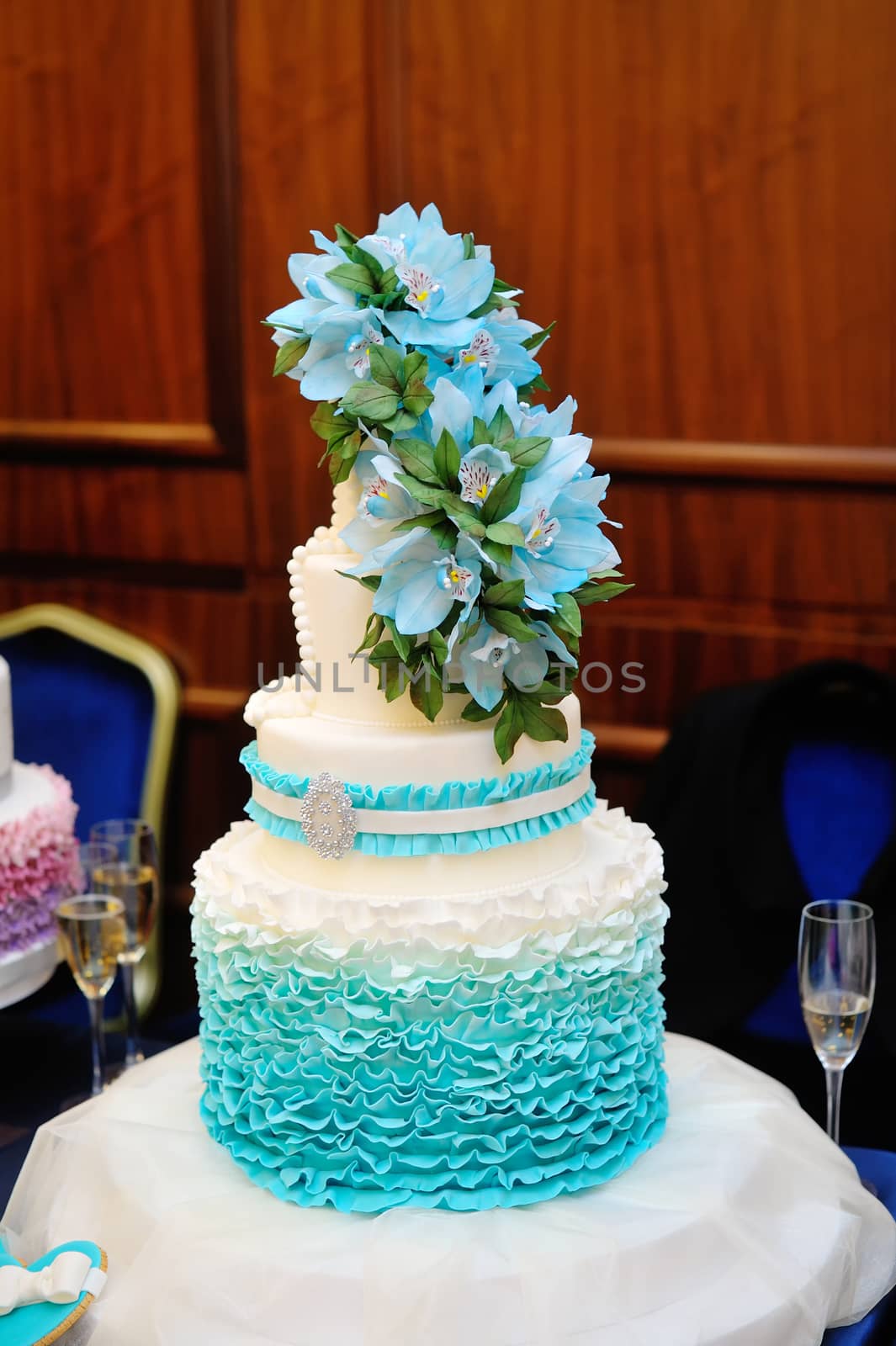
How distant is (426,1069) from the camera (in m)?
1.48

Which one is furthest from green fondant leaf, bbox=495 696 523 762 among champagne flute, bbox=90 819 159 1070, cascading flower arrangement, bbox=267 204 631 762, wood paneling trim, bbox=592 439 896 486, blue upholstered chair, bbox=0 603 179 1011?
blue upholstered chair, bbox=0 603 179 1011

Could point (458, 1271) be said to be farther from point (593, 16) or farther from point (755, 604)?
point (593, 16)

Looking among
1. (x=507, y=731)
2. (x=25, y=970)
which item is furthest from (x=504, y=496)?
(x=25, y=970)

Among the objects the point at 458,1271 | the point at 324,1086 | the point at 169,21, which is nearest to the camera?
the point at 458,1271

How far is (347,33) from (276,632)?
1.18 metres

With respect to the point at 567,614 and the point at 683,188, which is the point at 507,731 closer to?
the point at 567,614

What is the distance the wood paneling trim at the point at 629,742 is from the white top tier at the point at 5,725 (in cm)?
110

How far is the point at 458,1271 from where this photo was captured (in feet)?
4.58

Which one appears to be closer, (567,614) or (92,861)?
(567,614)

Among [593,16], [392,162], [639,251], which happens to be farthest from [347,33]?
[639,251]

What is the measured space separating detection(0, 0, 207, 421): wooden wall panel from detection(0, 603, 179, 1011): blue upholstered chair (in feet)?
1.60

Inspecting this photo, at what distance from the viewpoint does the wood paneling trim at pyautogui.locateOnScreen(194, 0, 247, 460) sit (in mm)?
2938

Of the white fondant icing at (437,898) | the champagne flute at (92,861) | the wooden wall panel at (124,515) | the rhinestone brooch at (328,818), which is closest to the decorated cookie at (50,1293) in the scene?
the white fondant icing at (437,898)

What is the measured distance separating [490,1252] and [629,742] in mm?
1529
